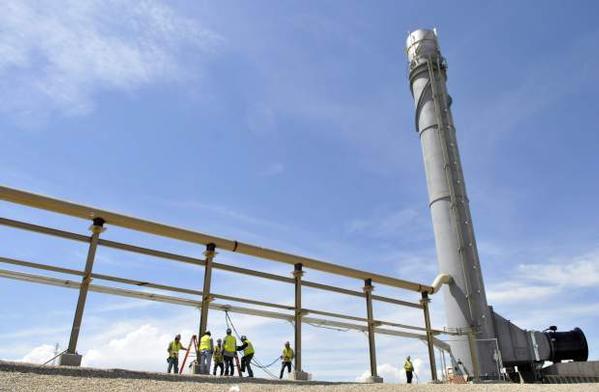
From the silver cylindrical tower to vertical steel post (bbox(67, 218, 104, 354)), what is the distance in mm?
13253

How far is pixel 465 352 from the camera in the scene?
762 inches

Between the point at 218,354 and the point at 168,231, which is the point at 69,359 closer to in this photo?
the point at 168,231

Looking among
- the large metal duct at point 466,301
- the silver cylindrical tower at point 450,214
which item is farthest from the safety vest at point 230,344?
the large metal duct at point 466,301

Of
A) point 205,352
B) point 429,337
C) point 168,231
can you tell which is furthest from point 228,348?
point 429,337

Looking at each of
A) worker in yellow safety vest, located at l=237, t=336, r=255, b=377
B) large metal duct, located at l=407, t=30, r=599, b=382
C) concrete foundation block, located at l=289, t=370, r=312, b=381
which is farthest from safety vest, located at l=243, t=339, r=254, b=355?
large metal duct, located at l=407, t=30, r=599, b=382

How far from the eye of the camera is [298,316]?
484 inches

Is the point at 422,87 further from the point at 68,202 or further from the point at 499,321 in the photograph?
the point at 68,202

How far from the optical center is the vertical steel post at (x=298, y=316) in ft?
38.5

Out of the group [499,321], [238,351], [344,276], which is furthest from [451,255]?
[238,351]

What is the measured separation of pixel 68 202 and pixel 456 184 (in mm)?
18643

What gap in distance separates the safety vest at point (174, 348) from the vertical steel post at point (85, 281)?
656 cm

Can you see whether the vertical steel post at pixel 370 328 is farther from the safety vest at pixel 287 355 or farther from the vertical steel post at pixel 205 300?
the vertical steel post at pixel 205 300

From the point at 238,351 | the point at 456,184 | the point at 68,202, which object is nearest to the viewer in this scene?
the point at 68,202

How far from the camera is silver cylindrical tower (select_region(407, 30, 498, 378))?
19.9 metres
